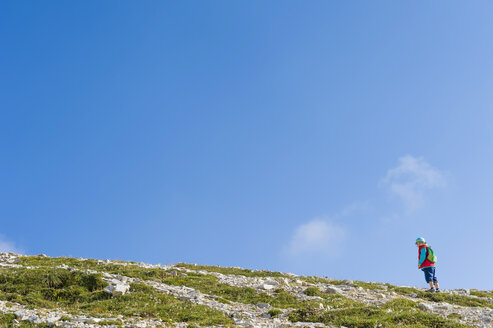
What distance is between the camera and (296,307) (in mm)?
19766

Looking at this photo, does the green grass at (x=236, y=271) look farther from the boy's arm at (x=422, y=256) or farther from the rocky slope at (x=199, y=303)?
the boy's arm at (x=422, y=256)

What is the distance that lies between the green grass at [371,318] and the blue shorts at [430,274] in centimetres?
1006

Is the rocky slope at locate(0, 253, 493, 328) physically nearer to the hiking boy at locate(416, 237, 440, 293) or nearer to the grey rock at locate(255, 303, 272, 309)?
the grey rock at locate(255, 303, 272, 309)

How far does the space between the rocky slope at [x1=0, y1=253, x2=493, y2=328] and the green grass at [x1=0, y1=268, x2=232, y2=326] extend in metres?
0.04

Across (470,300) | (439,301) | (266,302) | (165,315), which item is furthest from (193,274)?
(470,300)

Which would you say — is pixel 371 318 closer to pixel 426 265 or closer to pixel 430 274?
pixel 426 265

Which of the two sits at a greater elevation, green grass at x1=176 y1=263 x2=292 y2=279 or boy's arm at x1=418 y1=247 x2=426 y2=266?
boy's arm at x1=418 y1=247 x2=426 y2=266

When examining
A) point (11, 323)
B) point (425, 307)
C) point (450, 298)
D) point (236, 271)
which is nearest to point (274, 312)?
point (425, 307)


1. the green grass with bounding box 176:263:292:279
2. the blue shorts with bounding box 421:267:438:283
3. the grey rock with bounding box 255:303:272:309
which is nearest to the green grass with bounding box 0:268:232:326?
the grey rock with bounding box 255:303:272:309

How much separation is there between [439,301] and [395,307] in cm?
674

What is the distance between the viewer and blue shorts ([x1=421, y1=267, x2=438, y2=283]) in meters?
28.3

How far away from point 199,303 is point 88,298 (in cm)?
513

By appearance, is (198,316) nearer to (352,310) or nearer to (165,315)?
(165,315)

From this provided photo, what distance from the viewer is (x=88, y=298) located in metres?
19.2
